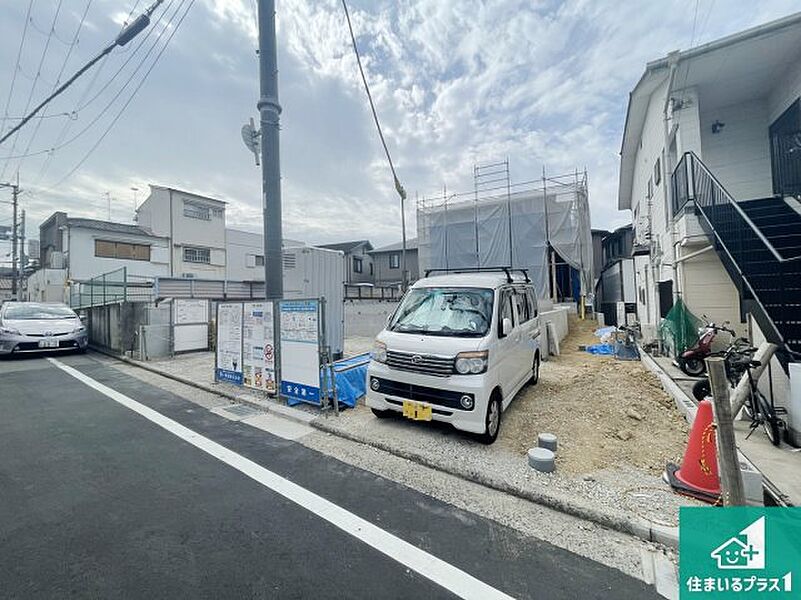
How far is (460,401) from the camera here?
4.02m

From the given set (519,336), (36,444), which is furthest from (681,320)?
(36,444)

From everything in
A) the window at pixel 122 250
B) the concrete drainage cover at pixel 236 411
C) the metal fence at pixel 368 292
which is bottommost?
the concrete drainage cover at pixel 236 411

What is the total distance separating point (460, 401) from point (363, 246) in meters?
31.9

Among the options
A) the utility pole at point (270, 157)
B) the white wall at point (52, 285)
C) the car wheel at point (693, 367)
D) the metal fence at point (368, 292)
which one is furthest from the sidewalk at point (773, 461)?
the white wall at point (52, 285)

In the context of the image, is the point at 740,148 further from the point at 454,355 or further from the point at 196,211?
the point at 196,211

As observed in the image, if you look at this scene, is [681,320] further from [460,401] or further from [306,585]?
[306,585]

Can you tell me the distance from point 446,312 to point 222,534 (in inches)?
132

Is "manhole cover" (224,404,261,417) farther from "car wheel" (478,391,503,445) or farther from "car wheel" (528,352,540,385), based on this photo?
"car wheel" (528,352,540,385)

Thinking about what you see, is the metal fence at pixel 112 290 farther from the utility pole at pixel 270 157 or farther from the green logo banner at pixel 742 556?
the green logo banner at pixel 742 556

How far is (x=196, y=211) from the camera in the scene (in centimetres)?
2512

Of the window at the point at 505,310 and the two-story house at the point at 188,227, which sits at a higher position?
the two-story house at the point at 188,227

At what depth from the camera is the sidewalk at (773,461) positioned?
297cm

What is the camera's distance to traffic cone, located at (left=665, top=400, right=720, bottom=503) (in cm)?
302

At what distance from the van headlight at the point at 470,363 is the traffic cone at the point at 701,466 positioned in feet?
6.37
